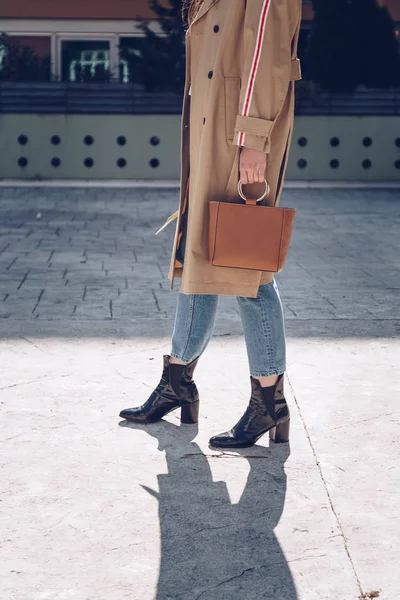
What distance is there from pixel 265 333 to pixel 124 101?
34.8 ft

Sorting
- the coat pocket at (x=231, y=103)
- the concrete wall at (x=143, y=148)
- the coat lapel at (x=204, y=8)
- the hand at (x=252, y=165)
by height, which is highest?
the coat lapel at (x=204, y=8)

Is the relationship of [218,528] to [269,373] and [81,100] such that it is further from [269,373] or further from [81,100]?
[81,100]

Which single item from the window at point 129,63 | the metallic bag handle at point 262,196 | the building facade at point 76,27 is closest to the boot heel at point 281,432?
the metallic bag handle at point 262,196

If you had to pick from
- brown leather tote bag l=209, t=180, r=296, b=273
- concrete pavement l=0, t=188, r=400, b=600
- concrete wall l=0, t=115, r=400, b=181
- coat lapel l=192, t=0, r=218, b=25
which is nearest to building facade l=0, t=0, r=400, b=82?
concrete wall l=0, t=115, r=400, b=181

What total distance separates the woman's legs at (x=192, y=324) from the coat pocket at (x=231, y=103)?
0.61 metres

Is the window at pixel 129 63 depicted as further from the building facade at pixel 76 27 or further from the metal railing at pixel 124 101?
the building facade at pixel 76 27

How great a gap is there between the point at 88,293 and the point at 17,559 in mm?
3682

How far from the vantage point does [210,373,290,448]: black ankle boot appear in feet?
11.5

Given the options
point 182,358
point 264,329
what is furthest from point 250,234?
point 182,358

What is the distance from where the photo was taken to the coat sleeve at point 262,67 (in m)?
3.21

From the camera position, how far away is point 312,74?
45.9 feet

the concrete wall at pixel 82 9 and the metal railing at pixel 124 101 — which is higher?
the concrete wall at pixel 82 9

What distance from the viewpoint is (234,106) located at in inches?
132

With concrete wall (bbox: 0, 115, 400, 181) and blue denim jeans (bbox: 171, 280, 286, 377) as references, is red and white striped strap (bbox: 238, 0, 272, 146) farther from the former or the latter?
concrete wall (bbox: 0, 115, 400, 181)
